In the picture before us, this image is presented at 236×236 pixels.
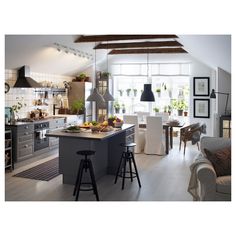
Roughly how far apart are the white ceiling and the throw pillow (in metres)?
1.51

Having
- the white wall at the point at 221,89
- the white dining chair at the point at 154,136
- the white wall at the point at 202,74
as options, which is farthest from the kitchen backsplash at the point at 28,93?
the white wall at the point at 221,89

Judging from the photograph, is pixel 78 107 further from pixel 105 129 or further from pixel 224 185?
pixel 224 185

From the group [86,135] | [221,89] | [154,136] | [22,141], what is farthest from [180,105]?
[86,135]

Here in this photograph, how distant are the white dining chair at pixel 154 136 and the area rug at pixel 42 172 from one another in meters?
2.39

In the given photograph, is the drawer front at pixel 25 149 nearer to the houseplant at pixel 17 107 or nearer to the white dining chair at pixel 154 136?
the houseplant at pixel 17 107

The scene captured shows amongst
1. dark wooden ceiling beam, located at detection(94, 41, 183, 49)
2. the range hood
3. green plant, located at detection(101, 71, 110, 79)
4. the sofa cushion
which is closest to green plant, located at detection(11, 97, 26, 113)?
the range hood

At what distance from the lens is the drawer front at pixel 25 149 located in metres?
6.44

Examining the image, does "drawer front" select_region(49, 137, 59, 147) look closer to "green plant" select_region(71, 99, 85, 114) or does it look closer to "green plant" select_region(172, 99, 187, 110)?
"green plant" select_region(71, 99, 85, 114)

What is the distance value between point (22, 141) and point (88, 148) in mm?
2025
